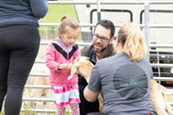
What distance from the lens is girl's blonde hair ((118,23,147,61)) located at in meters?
2.68

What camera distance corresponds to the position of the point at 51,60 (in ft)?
11.7

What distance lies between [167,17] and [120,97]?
3279mm

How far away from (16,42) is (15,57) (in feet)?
0.51

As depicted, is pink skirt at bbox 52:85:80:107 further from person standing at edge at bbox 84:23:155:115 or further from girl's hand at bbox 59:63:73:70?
person standing at edge at bbox 84:23:155:115

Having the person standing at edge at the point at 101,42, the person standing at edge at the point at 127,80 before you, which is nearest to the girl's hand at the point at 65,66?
the person standing at edge at the point at 101,42

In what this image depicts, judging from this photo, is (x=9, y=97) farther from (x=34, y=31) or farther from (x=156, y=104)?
(x=156, y=104)

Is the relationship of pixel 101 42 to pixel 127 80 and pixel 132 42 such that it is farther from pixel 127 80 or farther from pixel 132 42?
pixel 127 80

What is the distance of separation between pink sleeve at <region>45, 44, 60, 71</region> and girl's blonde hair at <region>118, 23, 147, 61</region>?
96cm

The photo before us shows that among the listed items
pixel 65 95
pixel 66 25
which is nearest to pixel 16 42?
pixel 66 25

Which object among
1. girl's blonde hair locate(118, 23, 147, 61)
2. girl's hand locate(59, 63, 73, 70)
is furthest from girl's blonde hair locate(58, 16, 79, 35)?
girl's blonde hair locate(118, 23, 147, 61)

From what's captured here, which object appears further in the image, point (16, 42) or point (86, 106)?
point (86, 106)

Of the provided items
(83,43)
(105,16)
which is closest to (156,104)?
(83,43)

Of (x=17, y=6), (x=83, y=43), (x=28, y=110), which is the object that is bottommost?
(x=28, y=110)

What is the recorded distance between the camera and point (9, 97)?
2844 millimetres
